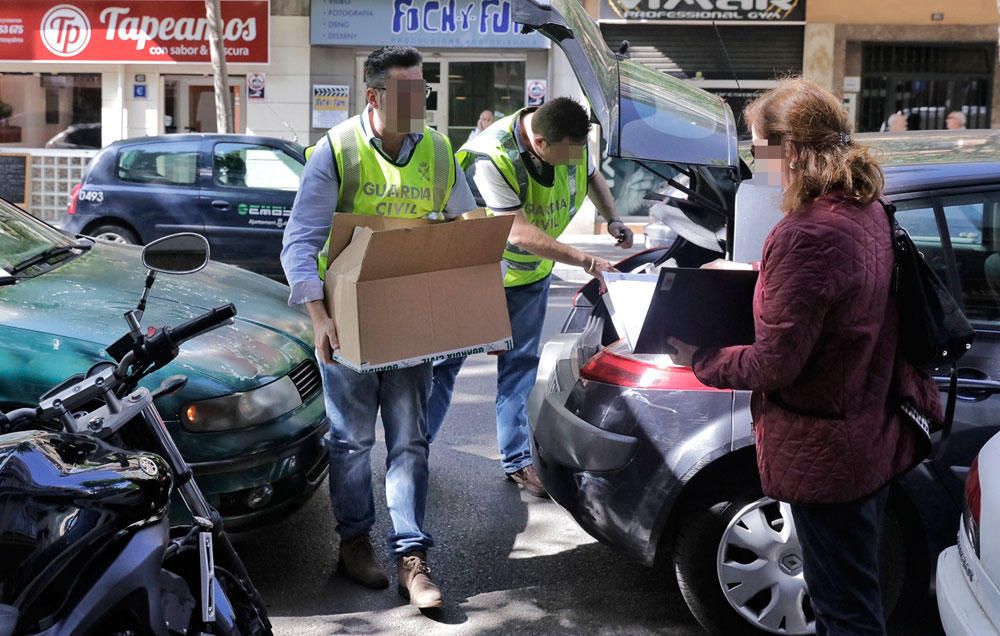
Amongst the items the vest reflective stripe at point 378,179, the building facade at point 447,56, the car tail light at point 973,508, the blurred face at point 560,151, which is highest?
the building facade at point 447,56

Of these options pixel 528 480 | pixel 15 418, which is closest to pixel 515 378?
pixel 528 480

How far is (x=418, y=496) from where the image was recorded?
4301 mm

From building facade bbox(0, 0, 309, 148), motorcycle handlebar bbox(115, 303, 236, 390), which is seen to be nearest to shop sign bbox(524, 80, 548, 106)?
building facade bbox(0, 0, 309, 148)

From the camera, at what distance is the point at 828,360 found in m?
2.76

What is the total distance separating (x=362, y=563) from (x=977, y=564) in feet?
7.27

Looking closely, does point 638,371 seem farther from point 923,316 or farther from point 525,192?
point 525,192

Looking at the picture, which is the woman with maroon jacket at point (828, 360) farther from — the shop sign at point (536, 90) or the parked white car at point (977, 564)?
the shop sign at point (536, 90)

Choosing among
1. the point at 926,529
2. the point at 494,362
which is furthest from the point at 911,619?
the point at 494,362

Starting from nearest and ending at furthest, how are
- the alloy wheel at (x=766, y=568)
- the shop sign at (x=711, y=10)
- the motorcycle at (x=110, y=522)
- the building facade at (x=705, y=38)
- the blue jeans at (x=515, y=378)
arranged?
the motorcycle at (x=110, y=522)
the alloy wheel at (x=766, y=568)
the blue jeans at (x=515, y=378)
the shop sign at (x=711, y=10)
the building facade at (x=705, y=38)

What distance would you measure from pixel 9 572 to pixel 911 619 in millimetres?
2983

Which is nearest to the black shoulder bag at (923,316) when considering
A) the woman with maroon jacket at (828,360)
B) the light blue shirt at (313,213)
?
the woman with maroon jacket at (828,360)

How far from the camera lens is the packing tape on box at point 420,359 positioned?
3.86 metres

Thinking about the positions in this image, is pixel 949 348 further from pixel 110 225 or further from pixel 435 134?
pixel 110 225

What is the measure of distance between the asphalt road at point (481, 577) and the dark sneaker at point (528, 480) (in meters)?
0.05
